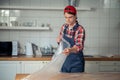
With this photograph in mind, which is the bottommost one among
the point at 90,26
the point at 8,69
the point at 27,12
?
the point at 8,69

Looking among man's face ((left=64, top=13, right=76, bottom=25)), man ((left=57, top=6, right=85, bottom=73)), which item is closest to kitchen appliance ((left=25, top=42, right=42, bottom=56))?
man ((left=57, top=6, right=85, bottom=73))

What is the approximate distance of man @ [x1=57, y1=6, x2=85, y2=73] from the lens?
2.36 metres

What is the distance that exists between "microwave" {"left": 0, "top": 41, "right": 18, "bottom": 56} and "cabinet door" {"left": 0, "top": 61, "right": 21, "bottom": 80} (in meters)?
0.33

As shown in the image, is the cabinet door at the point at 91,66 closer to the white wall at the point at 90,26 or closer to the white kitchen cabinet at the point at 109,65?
the white kitchen cabinet at the point at 109,65

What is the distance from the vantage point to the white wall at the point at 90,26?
415cm

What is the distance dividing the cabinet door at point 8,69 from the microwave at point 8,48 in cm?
33

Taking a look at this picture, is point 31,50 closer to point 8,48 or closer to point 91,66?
point 8,48

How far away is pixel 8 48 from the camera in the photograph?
393 cm

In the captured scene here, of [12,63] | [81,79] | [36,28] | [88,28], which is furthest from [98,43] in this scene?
[81,79]

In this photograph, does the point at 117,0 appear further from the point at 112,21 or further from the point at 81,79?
the point at 81,79

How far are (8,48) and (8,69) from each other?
45cm

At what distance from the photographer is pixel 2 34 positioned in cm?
411

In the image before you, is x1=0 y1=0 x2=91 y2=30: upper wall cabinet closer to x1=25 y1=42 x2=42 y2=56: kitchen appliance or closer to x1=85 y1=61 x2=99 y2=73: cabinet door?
x1=25 y1=42 x2=42 y2=56: kitchen appliance

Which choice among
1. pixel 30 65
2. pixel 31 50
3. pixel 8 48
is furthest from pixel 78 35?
pixel 8 48
